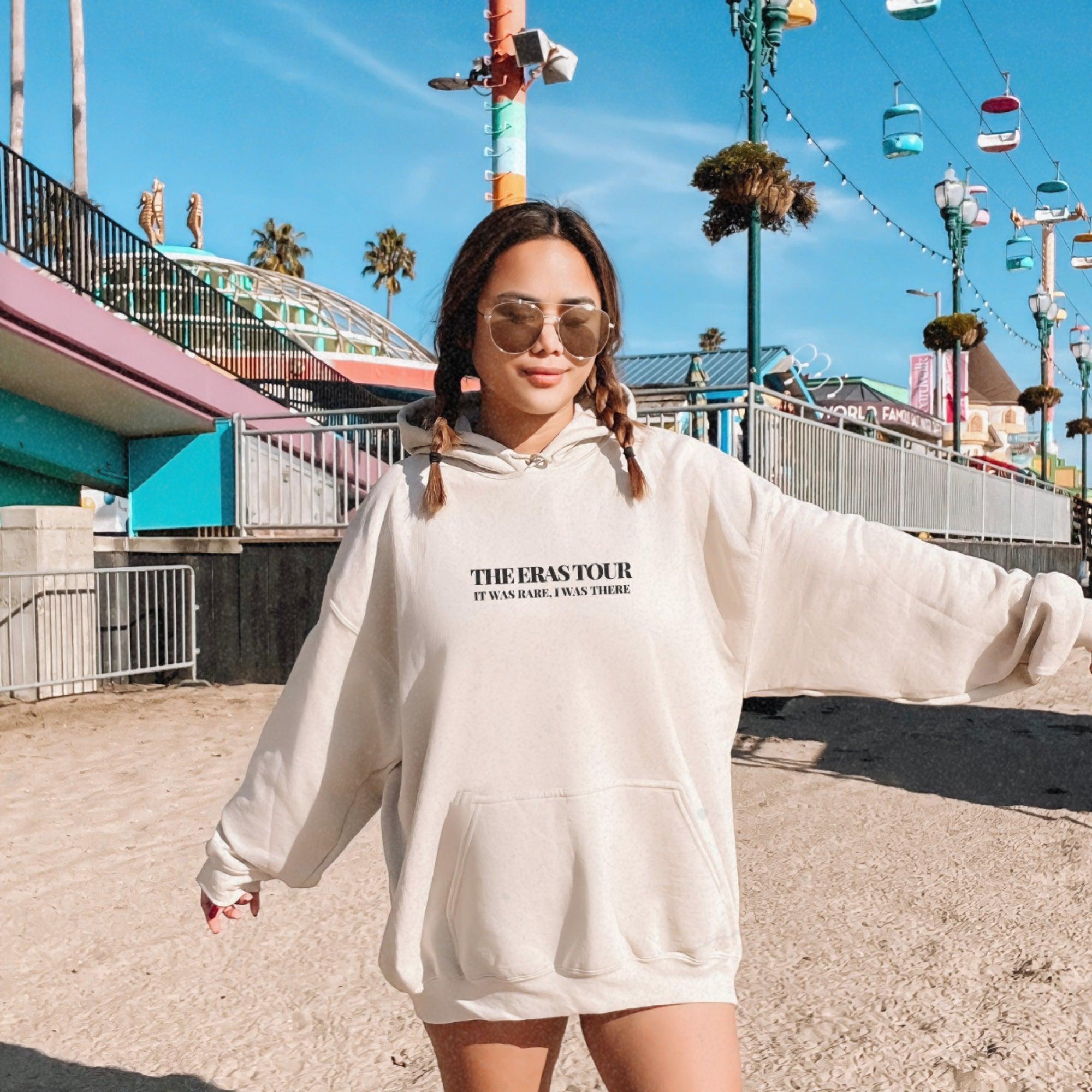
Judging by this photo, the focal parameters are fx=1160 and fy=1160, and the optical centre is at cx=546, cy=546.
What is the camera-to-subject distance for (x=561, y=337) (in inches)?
78.8

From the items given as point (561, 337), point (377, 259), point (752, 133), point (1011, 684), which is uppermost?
point (377, 259)

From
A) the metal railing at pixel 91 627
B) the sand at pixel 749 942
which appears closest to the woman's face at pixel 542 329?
the sand at pixel 749 942

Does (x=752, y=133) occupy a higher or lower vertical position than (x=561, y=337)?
higher

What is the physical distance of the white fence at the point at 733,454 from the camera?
10430 mm

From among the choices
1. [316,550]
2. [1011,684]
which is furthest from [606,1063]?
[316,550]

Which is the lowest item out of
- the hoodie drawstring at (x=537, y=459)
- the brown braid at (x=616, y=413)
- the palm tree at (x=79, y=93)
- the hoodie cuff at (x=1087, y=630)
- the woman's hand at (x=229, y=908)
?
the woman's hand at (x=229, y=908)

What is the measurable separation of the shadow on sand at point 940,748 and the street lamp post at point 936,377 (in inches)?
1377

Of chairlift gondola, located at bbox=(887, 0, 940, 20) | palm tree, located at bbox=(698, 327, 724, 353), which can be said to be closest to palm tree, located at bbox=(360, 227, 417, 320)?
palm tree, located at bbox=(698, 327, 724, 353)

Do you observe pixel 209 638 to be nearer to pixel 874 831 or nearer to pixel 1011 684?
pixel 874 831

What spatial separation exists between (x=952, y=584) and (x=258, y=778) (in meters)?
1.26

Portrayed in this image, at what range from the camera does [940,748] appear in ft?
29.1

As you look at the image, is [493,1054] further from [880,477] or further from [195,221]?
[195,221]

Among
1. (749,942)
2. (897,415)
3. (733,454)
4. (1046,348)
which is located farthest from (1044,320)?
(749,942)

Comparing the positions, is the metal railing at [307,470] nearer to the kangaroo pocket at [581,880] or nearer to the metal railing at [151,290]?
the metal railing at [151,290]
